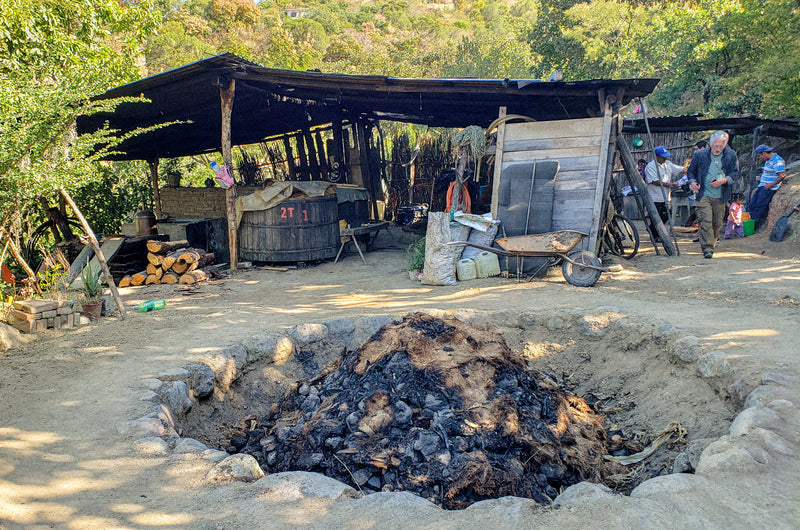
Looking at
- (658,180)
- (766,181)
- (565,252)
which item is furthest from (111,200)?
(766,181)

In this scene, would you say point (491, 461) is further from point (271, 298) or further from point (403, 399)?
point (271, 298)

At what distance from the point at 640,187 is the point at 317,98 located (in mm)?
6145

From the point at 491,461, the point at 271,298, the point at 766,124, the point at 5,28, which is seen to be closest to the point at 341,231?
the point at 271,298

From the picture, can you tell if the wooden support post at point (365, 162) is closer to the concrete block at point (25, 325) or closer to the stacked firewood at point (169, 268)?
the stacked firewood at point (169, 268)

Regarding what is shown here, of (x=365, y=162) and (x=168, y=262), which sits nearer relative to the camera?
(x=168, y=262)

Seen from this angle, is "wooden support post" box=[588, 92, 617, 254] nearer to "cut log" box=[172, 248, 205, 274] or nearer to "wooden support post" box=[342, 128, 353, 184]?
"cut log" box=[172, 248, 205, 274]

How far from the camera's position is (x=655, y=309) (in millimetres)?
5305

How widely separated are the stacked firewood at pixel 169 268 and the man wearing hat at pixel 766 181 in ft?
34.7

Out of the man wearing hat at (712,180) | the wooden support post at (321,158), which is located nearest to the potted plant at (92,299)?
the wooden support post at (321,158)

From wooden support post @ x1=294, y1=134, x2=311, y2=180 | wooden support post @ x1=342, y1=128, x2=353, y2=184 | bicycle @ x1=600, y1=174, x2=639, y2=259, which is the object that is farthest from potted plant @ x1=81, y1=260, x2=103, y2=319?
wooden support post @ x1=294, y1=134, x2=311, y2=180

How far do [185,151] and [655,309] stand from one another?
1359 centimetres

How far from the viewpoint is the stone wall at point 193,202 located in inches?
525

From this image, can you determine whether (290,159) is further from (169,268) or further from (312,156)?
(169,268)

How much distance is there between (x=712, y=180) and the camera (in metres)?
7.65
